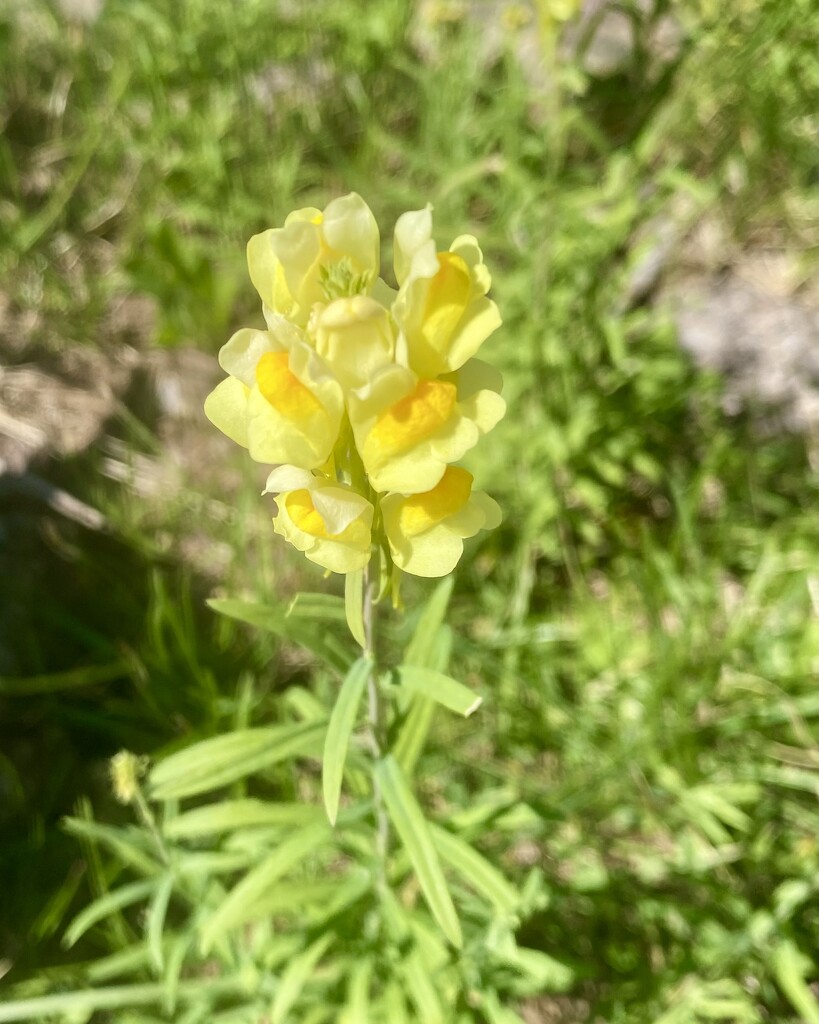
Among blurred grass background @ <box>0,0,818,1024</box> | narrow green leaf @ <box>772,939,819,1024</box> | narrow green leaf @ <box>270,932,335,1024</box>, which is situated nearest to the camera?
narrow green leaf @ <box>270,932,335,1024</box>

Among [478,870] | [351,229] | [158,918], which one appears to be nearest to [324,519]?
[351,229]

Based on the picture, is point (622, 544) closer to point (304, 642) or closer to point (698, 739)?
point (698, 739)

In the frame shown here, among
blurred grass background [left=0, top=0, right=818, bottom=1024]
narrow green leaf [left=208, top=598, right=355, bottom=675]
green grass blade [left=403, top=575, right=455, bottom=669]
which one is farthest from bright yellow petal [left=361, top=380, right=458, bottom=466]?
blurred grass background [left=0, top=0, right=818, bottom=1024]

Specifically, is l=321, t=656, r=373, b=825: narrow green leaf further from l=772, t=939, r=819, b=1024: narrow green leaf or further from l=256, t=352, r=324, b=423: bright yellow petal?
l=772, t=939, r=819, b=1024: narrow green leaf

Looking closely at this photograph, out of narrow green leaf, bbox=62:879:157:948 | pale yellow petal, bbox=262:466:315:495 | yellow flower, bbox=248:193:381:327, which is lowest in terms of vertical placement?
narrow green leaf, bbox=62:879:157:948

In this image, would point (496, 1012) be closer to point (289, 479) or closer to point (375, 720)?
point (375, 720)

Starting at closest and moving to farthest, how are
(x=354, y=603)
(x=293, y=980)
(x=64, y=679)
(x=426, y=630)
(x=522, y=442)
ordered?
(x=354, y=603)
(x=426, y=630)
(x=293, y=980)
(x=64, y=679)
(x=522, y=442)

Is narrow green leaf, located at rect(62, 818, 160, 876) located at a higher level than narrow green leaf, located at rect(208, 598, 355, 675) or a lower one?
lower
